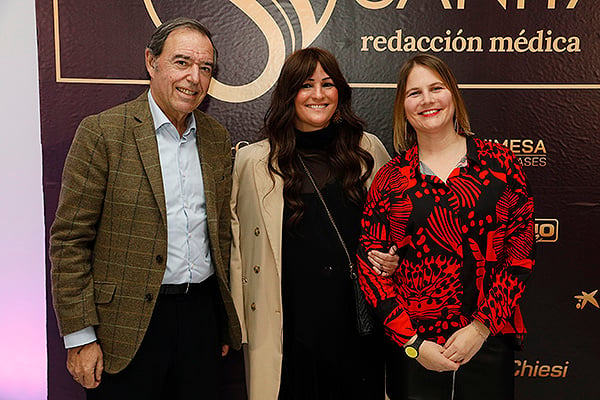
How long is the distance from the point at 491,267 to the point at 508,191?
11.1 inches

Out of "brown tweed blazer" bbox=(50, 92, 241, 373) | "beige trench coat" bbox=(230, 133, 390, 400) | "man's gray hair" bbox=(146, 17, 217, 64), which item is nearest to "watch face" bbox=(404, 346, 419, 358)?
"beige trench coat" bbox=(230, 133, 390, 400)

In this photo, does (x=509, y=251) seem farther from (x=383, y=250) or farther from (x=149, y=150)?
(x=149, y=150)

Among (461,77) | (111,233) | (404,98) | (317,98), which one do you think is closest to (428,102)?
(404,98)

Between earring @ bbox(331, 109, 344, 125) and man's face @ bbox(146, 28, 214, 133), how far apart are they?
0.62m

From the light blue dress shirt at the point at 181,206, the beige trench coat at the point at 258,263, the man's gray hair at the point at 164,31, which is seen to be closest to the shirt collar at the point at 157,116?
the light blue dress shirt at the point at 181,206

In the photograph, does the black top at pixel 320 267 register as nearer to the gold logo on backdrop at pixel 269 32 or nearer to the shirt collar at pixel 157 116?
the shirt collar at pixel 157 116

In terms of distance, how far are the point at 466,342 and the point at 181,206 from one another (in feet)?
3.82

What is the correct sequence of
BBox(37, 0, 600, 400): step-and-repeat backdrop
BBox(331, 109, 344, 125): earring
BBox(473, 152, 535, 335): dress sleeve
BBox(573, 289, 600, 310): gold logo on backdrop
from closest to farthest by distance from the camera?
BBox(473, 152, 535, 335): dress sleeve, BBox(331, 109, 344, 125): earring, BBox(37, 0, 600, 400): step-and-repeat backdrop, BBox(573, 289, 600, 310): gold logo on backdrop

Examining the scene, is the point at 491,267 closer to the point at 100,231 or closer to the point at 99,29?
the point at 100,231

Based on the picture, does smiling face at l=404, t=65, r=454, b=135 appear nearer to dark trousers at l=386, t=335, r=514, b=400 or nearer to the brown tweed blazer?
dark trousers at l=386, t=335, r=514, b=400

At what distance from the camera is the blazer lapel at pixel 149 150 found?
1.88m

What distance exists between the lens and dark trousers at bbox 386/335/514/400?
1.89 meters

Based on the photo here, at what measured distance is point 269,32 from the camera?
8.98 ft

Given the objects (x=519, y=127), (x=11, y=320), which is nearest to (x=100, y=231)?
(x=11, y=320)
